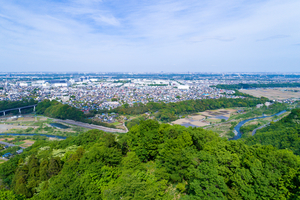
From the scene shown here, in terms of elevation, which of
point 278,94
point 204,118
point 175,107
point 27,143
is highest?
point 278,94

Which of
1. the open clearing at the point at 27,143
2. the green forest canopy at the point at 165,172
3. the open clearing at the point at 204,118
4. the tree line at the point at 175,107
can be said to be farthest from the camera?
the tree line at the point at 175,107

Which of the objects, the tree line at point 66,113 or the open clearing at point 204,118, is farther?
the tree line at point 66,113

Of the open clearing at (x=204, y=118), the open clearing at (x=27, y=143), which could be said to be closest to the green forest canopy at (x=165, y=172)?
the open clearing at (x=27, y=143)

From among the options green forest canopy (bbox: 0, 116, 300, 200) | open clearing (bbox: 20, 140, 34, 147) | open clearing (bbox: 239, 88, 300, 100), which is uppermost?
green forest canopy (bbox: 0, 116, 300, 200)

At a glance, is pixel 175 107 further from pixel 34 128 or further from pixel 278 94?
pixel 278 94

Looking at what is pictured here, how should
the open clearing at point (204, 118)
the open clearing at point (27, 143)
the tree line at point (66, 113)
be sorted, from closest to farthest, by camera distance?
1. the open clearing at point (27, 143)
2. the open clearing at point (204, 118)
3. the tree line at point (66, 113)

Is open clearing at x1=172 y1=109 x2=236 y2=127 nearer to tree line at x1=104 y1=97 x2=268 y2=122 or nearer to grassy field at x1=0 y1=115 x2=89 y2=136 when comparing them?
tree line at x1=104 y1=97 x2=268 y2=122

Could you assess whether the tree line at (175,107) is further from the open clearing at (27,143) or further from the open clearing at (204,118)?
the open clearing at (27,143)

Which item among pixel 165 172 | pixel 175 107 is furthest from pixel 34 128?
pixel 165 172

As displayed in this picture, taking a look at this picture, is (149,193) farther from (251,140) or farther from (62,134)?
(62,134)

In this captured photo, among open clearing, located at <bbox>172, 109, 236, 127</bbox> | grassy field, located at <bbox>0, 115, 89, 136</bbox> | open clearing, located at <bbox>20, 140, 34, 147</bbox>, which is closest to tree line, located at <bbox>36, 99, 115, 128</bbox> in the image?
grassy field, located at <bbox>0, 115, 89, 136</bbox>
